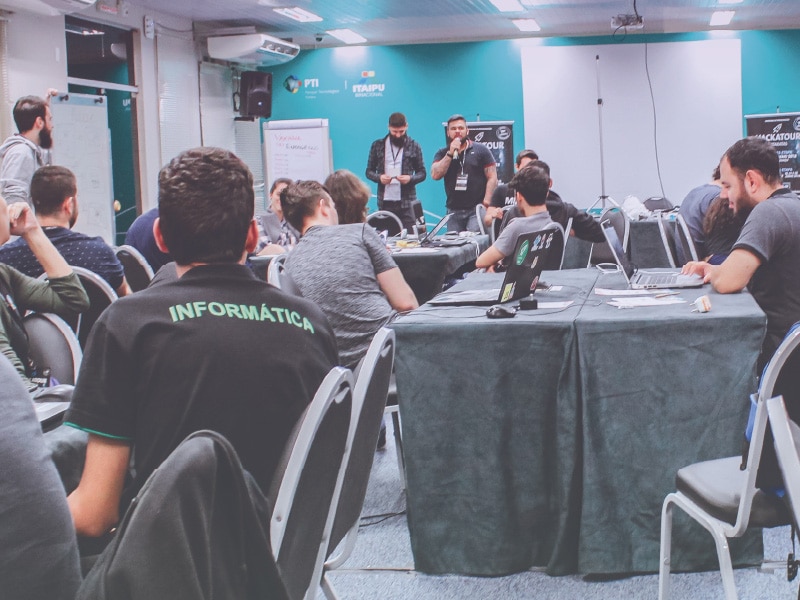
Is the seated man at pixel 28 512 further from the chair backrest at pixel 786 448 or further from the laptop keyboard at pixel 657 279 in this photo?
the laptop keyboard at pixel 657 279

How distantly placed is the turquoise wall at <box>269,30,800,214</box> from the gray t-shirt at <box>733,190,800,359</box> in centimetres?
962

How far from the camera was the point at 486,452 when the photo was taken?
2.69 metres

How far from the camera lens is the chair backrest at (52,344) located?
253 centimetres

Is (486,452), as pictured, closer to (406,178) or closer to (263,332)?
(263,332)

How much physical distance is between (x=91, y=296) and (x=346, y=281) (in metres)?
0.89

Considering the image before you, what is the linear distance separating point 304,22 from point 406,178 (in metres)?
4.13

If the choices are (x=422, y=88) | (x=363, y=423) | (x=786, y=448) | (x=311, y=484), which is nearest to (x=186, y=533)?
(x=311, y=484)

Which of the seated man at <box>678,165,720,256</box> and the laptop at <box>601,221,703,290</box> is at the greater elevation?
the seated man at <box>678,165,720,256</box>

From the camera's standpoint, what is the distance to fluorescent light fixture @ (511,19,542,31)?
11919 mm

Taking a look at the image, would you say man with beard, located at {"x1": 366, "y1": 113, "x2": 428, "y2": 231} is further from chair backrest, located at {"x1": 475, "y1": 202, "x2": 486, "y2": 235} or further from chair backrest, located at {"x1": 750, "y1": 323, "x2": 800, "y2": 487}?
chair backrest, located at {"x1": 750, "y1": 323, "x2": 800, "y2": 487}

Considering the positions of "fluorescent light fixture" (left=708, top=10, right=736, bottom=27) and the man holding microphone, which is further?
"fluorescent light fixture" (left=708, top=10, right=736, bottom=27)

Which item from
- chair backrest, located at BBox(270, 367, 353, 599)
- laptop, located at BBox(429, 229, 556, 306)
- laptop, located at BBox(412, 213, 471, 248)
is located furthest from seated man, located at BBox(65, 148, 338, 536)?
laptop, located at BBox(412, 213, 471, 248)

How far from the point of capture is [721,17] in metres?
12.1

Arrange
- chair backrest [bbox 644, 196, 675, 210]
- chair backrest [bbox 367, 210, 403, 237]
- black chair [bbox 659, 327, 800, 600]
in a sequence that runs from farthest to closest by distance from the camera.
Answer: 1. chair backrest [bbox 644, 196, 675, 210]
2. chair backrest [bbox 367, 210, 403, 237]
3. black chair [bbox 659, 327, 800, 600]
